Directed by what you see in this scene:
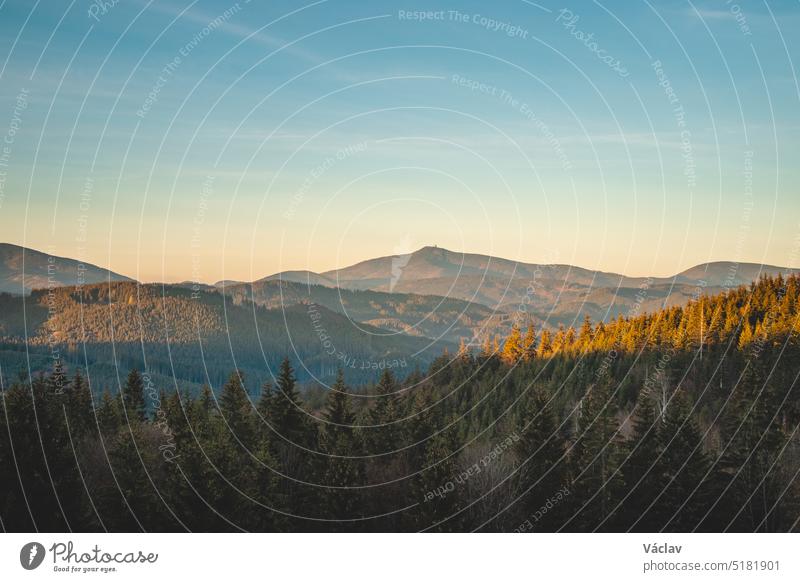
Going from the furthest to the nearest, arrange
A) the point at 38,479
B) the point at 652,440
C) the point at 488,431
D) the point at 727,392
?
the point at 727,392 → the point at 488,431 → the point at 652,440 → the point at 38,479

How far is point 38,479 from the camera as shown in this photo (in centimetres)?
2870

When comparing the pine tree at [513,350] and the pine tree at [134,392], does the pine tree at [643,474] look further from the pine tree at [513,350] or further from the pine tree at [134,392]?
the pine tree at [513,350]

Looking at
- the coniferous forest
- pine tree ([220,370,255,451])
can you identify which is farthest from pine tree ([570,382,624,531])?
pine tree ([220,370,255,451])

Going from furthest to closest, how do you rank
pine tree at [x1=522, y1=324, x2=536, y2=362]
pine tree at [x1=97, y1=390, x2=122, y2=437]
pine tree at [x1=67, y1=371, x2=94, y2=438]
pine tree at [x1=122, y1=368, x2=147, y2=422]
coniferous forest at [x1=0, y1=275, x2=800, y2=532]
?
pine tree at [x1=522, y1=324, x2=536, y2=362] → pine tree at [x1=122, y1=368, x2=147, y2=422] → pine tree at [x1=97, y1=390, x2=122, y2=437] → pine tree at [x1=67, y1=371, x2=94, y2=438] → coniferous forest at [x1=0, y1=275, x2=800, y2=532]

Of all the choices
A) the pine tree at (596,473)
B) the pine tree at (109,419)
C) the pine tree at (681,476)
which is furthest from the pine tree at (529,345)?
the pine tree at (109,419)

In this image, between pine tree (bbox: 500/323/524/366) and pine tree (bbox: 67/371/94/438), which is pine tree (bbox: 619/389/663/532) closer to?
pine tree (bbox: 67/371/94/438)

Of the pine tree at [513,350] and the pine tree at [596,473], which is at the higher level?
the pine tree at [513,350]

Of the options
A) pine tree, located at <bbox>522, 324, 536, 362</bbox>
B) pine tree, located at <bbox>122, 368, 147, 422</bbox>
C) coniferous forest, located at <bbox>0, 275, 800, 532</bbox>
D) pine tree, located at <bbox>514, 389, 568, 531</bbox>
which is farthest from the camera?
pine tree, located at <bbox>522, 324, 536, 362</bbox>

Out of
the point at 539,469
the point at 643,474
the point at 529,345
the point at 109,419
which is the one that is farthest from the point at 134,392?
the point at 529,345

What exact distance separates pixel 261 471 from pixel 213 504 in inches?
214

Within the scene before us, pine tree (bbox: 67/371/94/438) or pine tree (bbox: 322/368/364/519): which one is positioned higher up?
pine tree (bbox: 67/371/94/438)

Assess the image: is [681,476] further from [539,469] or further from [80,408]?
[80,408]

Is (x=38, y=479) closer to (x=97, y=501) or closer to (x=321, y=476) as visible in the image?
(x=97, y=501)
